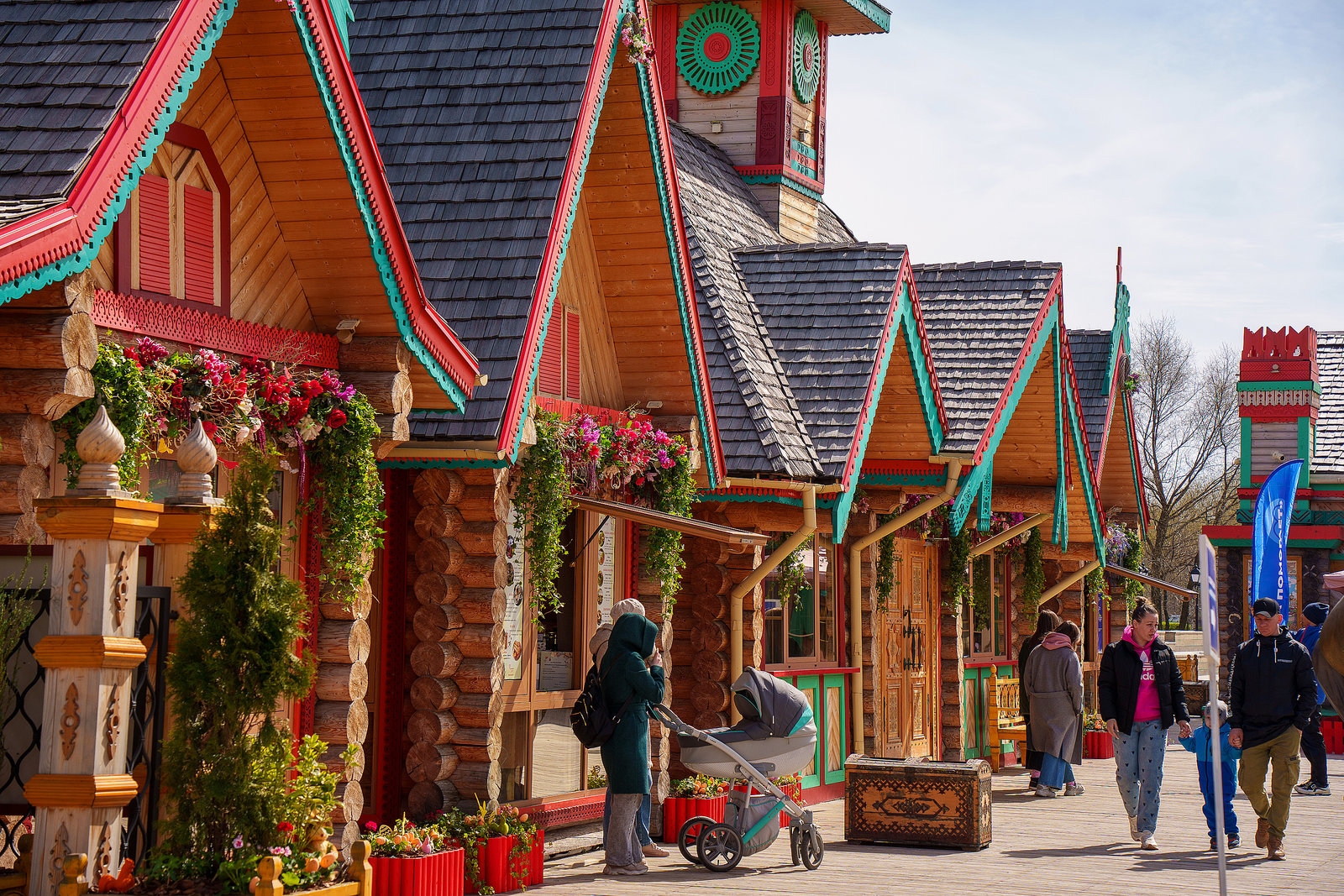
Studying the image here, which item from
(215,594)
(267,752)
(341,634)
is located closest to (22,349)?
(215,594)

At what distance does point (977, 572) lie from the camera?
69.6 feet

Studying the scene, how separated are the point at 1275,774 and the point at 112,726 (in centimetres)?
897

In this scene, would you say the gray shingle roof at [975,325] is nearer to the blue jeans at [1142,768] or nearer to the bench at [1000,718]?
the blue jeans at [1142,768]

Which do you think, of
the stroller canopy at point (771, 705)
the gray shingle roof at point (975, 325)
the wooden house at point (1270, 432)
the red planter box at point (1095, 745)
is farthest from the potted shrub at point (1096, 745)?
the stroller canopy at point (771, 705)

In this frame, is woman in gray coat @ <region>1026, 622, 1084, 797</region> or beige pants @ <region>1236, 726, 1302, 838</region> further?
woman in gray coat @ <region>1026, 622, 1084, 797</region>

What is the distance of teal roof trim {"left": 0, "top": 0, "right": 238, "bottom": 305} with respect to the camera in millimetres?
6180

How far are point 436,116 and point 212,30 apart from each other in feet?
12.8

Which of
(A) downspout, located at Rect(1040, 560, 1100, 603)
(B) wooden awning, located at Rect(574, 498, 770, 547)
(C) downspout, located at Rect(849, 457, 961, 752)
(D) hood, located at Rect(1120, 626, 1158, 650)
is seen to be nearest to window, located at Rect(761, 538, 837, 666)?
(C) downspout, located at Rect(849, 457, 961, 752)

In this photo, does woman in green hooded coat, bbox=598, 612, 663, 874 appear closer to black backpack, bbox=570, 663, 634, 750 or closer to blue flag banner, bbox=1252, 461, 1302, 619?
black backpack, bbox=570, 663, 634, 750

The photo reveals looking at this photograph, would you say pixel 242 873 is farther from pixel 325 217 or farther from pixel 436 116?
pixel 436 116

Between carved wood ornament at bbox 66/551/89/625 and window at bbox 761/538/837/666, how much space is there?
348 inches

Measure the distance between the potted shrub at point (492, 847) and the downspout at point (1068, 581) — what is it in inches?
540

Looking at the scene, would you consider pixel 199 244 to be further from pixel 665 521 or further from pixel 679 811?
pixel 679 811

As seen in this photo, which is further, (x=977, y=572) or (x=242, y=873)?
(x=977, y=572)
